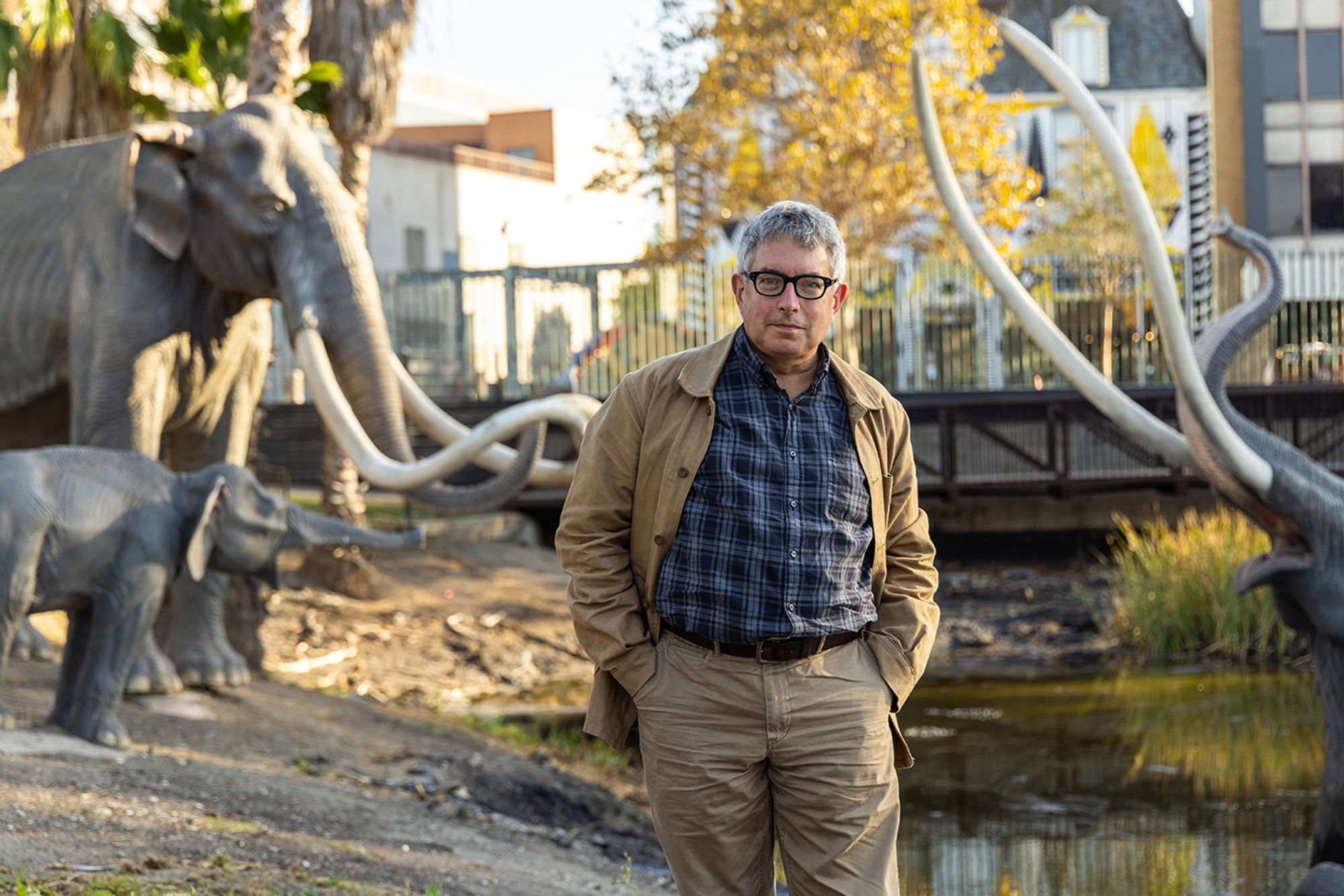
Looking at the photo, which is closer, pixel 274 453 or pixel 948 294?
pixel 274 453

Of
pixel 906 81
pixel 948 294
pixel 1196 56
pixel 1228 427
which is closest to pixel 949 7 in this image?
pixel 906 81

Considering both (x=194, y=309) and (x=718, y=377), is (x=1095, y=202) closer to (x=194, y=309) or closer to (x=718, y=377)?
(x=194, y=309)

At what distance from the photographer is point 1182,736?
31.7ft

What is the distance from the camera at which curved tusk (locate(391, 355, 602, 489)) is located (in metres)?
7.18

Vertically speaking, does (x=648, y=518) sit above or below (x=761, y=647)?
above

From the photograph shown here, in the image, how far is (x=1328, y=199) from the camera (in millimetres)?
35781

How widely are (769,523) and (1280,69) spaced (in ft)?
114

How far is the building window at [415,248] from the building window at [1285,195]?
59.2 ft

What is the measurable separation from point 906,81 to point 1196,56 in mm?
29034

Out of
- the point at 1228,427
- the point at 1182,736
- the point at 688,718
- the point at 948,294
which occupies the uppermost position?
the point at 948,294

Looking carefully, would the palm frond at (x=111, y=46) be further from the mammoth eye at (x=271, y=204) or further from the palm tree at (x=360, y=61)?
the mammoth eye at (x=271, y=204)

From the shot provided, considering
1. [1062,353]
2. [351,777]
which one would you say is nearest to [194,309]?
[351,777]

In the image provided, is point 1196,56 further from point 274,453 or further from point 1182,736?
point 1182,736

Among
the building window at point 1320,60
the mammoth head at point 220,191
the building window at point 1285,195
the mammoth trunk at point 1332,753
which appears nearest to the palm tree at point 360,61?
the mammoth head at point 220,191
